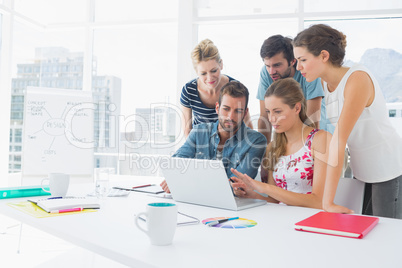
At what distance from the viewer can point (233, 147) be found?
6.32 feet

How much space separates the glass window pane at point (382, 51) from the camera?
10.9 ft

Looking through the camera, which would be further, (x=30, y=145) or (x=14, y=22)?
(x=14, y=22)

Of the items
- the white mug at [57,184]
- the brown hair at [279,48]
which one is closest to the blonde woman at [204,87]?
the brown hair at [279,48]

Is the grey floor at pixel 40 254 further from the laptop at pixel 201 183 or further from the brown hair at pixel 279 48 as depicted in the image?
the brown hair at pixel 279 48

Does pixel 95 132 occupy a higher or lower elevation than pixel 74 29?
lower

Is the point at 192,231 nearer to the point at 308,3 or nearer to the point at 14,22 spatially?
the point at 308,3

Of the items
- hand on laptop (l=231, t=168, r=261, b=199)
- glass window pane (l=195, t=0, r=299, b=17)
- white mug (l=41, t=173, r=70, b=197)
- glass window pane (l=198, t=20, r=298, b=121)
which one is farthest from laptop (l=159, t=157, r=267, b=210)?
glass window pane (l=195, t=0, r=299, b=17)

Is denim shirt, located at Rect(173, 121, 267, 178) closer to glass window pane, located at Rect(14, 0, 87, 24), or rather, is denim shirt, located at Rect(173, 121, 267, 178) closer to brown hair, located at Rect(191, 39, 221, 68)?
brown hair, located at Rect(191, 39, 221, 68)

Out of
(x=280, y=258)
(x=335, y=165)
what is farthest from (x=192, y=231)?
(x=335, y=165)

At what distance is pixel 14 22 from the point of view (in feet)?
12.3

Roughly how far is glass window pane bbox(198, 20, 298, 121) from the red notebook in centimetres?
256

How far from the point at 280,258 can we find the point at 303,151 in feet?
3.20

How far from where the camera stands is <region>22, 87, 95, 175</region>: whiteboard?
3.41 m

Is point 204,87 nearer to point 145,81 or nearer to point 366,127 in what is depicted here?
point 366,127
